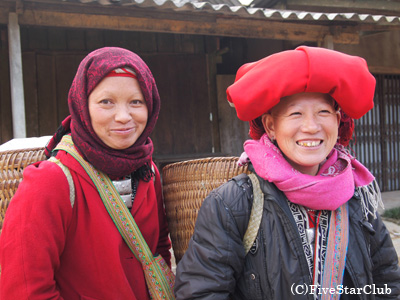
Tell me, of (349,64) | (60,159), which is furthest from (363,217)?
(60,159)

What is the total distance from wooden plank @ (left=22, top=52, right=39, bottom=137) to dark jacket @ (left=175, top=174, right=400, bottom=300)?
4.42 m

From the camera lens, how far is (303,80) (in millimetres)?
1353

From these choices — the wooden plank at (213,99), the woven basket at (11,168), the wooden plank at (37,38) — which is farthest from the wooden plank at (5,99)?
the woven basket at (11,168)

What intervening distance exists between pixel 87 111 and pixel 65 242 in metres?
0.50

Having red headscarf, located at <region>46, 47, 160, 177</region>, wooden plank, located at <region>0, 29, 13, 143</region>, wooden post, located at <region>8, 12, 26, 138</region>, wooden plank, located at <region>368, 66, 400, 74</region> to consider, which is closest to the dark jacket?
red headscarf, located at <region>46, 47, 160, 177</region>

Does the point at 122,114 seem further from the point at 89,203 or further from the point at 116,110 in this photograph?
the point at 89,203

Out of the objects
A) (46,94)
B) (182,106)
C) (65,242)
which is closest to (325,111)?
(65,242)

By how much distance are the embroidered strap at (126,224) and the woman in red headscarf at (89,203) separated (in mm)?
19

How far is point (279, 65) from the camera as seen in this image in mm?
1375

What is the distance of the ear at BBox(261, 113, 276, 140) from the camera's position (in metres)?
1.56

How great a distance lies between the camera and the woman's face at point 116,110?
4.65 ft

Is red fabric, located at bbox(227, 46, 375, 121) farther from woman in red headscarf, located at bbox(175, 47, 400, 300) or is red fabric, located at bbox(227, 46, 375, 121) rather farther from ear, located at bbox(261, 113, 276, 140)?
ear, located at bbox(261, 113, 276, 140)

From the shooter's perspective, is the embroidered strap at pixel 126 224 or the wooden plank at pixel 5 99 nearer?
the embroidered strap at pixel 126 224

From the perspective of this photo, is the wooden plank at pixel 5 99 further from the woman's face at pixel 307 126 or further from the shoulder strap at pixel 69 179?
the woman's face at pixel 307 126
